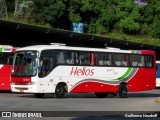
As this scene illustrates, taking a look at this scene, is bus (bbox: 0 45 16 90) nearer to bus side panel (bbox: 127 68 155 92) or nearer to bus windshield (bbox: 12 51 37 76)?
bus windshield (bbox: 12 51 37 76)

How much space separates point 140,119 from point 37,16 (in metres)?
43.4

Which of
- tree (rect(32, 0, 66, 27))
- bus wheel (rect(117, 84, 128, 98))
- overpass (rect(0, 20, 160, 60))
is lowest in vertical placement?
bus wheel (rect(117, 84, 128, 98))

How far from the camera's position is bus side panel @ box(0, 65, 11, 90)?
1277 inches

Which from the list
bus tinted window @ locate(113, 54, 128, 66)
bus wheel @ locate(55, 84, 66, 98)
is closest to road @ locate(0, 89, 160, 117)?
bus wheel @ locate(55, 84, 66, 98)

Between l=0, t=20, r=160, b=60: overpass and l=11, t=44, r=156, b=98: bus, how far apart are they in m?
7.62

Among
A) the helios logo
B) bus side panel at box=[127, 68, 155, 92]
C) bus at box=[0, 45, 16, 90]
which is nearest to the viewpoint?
the helios logo

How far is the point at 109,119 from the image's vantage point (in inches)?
613

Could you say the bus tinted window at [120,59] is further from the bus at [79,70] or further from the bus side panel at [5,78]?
the bus side panel at [5,78]

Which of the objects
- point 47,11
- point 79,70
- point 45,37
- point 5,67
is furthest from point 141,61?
point 47,11

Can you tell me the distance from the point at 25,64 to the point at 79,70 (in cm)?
310

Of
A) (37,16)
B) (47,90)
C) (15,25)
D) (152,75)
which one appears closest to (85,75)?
(47,90)

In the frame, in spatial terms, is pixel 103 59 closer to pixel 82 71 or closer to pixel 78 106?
pixel 82 71

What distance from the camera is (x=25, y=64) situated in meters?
27.8

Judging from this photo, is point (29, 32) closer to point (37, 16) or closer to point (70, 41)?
point (70, 41)
